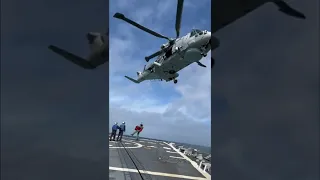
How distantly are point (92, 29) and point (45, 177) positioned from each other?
726 millimetres

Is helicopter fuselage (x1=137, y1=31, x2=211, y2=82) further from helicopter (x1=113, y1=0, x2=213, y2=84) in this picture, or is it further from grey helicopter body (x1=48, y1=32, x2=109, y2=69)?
grey helicopter body (x1=48, y1=32, x2=109, y2=69)

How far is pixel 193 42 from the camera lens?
8906 mm

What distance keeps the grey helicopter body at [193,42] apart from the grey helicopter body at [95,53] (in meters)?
0.64

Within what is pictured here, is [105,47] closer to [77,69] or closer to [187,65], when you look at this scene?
[77,69]

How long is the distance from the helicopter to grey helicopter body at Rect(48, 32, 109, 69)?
263 inches

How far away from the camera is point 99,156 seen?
1.22 metres

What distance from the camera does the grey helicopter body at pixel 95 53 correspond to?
1264 millimetres

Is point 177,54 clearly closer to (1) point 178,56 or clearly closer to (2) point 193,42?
(1) point 178,56

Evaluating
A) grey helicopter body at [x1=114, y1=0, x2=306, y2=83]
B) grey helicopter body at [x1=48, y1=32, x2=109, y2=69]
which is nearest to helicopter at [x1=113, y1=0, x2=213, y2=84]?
grey helicopter body at [x1=114, y1=0, x2=306, y2=83]

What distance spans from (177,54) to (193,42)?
989 mm

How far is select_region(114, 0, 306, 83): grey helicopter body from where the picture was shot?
1695mm

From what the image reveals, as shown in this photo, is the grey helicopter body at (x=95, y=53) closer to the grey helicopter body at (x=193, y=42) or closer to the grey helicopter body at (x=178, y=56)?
the grey helicopter body at (x=193, y=42)

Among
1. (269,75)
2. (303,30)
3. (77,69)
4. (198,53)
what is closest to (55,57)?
(77,69)

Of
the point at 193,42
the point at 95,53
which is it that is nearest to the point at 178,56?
the point at 193,42
